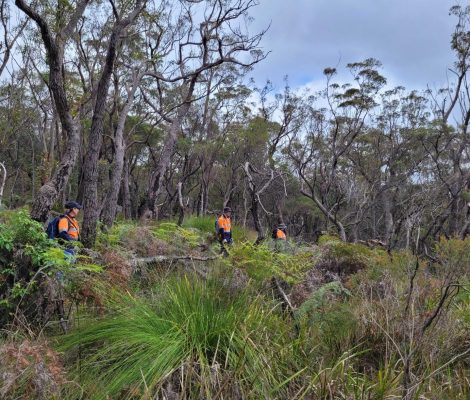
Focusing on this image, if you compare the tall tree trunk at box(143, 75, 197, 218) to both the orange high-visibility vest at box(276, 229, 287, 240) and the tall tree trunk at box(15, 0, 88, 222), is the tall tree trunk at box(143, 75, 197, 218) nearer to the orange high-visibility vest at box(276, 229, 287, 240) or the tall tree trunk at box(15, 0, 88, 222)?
the orange high-visibility vest at box(276, 229, 287, 240)

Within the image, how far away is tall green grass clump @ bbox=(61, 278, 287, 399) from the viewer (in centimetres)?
340

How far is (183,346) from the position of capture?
3713mm

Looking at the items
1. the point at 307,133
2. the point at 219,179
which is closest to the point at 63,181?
the point at 307,133

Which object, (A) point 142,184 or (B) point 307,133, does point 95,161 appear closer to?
(B) point 307,133

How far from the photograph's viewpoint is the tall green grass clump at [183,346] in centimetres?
340

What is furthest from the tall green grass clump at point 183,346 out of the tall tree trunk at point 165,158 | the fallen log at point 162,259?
the tall tree trunk at point 165,158

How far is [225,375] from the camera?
3453 mm

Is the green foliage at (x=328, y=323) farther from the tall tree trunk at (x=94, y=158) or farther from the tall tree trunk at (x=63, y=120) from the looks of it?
the tall tree trunk at (x=94, y=158)

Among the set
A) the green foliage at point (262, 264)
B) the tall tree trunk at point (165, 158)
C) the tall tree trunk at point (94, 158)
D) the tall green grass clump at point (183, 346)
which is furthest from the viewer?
the tall tree trunk at point (165, 158)

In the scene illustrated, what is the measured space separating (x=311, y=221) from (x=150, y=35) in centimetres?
3203

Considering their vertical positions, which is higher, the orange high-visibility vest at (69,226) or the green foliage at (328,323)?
the orange high-visibility vest at (69,226)

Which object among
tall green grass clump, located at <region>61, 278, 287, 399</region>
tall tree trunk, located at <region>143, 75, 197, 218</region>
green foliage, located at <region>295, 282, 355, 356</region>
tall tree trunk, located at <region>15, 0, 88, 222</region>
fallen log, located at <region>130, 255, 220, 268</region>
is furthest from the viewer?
tall tree trunk, located at <region>143, 75, 197, 218</region>

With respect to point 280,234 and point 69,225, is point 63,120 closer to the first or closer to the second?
point 69,225

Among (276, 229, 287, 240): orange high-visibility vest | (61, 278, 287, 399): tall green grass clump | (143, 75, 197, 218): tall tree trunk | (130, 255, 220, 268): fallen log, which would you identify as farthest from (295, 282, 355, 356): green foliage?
(143, 75, 197, 218): tall tree trunk
